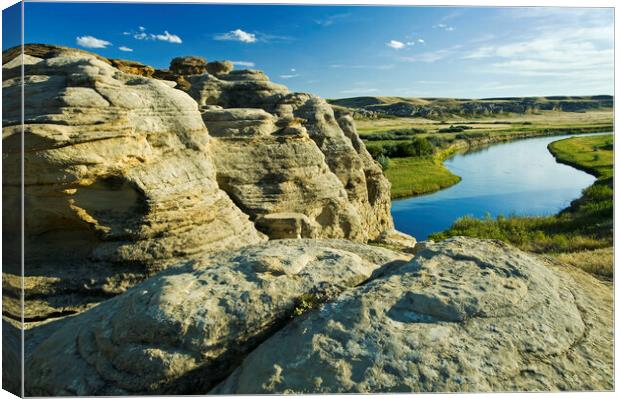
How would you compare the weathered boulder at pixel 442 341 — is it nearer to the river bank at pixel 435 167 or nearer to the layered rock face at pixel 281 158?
the river bank at pixel 435 167

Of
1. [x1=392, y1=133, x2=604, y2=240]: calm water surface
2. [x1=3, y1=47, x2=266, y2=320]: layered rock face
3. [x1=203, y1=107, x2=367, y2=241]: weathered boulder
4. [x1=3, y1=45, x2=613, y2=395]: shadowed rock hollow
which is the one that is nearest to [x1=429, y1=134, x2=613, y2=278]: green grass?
[x1=392, y1=133, x2=604, y2=240]: calm water surface

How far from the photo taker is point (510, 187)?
534 inches

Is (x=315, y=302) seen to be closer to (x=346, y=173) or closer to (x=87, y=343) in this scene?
(x=87, y=343)

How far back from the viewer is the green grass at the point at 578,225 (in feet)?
30.9

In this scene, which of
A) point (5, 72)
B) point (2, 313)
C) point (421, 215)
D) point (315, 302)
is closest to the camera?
point (315, 302)

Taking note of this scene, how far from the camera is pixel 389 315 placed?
491 centimetres

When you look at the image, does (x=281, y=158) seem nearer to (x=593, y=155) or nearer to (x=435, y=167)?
(x=593, y=155)

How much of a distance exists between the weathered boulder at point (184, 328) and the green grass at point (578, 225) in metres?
5.44

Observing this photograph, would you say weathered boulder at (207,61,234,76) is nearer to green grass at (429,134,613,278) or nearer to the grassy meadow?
the grassy meadow

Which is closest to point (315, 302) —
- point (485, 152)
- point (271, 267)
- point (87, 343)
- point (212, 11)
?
point (271, 267)

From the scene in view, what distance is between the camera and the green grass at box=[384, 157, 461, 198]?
19.3 meters

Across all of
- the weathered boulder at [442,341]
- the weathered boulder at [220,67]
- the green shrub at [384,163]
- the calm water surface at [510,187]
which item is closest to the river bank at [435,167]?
the green shrub at [384,163]

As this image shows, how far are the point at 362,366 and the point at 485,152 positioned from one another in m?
17.9

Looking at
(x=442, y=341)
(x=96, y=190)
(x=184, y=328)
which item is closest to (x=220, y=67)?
(x=96, y=190)
